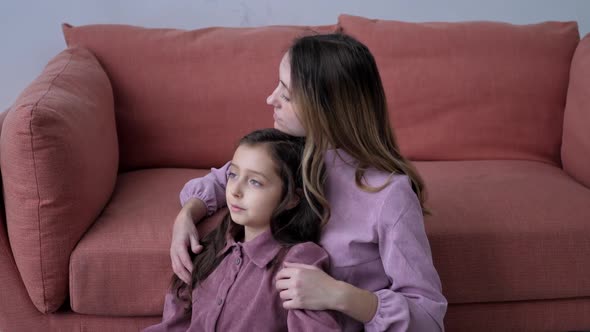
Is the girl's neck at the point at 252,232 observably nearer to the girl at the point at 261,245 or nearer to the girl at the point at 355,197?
the girl at the point at 261,245

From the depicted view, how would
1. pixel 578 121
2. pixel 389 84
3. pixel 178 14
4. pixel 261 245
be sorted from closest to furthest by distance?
1. pixel 261 245
2. pixel 578 121
3. pixel 389 84
4. pixel 178 14

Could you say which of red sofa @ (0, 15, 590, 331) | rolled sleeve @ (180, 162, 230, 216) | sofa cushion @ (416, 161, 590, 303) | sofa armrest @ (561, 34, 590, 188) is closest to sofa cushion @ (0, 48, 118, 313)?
red sofa @ (0, 15, 590, 331)

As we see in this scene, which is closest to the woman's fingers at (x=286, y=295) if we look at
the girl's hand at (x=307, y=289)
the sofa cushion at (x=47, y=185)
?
the girl's hand at (x=307, y=289)

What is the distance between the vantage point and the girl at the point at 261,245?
1370mm

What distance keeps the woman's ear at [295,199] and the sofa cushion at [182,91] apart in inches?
28.4

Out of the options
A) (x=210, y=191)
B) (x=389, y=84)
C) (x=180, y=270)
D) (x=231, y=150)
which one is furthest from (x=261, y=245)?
(x=389, y=84)

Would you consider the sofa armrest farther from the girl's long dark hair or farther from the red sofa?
the girl's long dark hair

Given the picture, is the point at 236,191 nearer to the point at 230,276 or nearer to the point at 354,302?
the point at 230,276

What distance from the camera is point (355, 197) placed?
1.42 meters

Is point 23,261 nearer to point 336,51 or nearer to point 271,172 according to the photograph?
point 271,172

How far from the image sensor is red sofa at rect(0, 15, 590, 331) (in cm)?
158

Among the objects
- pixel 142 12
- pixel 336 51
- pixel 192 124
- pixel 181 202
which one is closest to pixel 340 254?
pixel 336 51

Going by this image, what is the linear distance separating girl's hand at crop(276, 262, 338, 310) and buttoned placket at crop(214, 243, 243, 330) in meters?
0.12

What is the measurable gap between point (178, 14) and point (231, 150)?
592 mm
